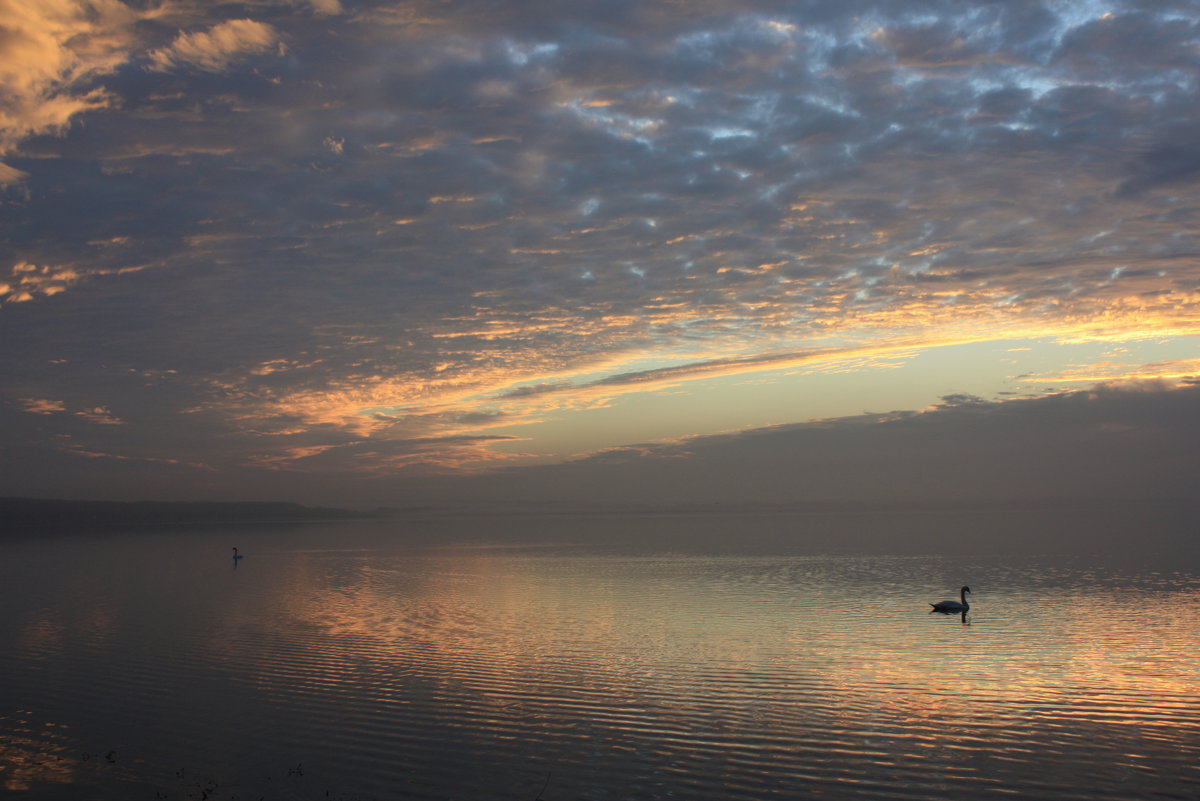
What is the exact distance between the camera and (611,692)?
17.5m

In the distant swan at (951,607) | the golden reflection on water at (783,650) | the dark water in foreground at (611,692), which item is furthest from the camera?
the distant swan at (951,607)

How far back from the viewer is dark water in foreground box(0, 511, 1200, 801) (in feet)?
40.8

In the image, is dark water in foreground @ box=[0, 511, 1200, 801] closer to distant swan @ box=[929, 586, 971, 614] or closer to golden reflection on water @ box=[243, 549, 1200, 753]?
golden reflection on water @ box=[243, 549, 1200, 753]

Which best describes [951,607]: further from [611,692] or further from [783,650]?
[611,692]

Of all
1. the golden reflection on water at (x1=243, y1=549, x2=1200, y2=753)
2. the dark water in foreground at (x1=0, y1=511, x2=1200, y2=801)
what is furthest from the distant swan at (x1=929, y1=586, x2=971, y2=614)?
the dark water in foreground at (x1=0, y1=511, x2=1200, y2=801)

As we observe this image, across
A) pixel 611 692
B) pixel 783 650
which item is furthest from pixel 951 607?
pixel 611 692

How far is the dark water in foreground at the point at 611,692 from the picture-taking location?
12.4 m

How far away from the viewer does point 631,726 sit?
14969 mm

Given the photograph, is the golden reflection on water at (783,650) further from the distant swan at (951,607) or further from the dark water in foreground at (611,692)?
the distant swan at (951,607)

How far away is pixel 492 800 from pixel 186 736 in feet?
22.8

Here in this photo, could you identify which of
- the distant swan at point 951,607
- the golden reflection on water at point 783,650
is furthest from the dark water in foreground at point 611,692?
the distant swan at point 951,607

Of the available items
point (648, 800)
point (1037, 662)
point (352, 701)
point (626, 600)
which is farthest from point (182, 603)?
point (1037, 662)

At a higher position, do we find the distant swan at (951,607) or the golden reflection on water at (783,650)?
the distant swan at (951,607)

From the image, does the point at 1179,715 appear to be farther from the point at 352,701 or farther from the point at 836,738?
the point at 352,701
